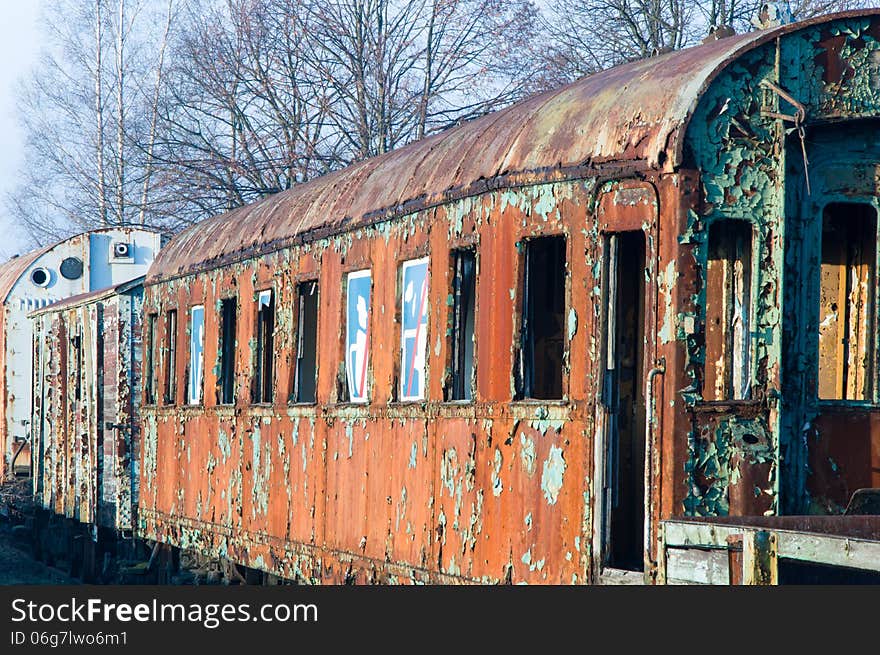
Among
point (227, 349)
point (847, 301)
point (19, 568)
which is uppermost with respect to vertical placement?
point (847, 301)

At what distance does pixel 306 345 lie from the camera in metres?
12.7

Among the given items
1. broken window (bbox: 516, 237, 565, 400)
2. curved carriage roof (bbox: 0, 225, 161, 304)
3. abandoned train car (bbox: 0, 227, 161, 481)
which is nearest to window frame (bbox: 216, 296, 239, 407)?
broken window (bbox: 516, 237, 565, 400)

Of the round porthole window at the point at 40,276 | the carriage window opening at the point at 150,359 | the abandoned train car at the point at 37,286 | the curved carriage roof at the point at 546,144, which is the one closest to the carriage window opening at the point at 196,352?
the carriage window opening at the point at 150,359

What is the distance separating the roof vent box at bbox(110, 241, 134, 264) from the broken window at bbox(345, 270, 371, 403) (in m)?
12.2

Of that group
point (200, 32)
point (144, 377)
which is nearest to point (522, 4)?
point (200, 32)

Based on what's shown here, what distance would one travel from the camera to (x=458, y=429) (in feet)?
30.2

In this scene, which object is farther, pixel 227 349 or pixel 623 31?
pixel 623 31

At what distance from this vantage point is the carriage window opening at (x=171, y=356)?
16125 mm

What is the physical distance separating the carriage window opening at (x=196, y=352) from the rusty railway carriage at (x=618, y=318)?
159 inches

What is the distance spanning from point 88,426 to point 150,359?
193cm

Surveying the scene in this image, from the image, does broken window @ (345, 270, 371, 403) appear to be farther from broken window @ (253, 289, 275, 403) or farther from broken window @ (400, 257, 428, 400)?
broken window @ (253, 289, 275, 403)

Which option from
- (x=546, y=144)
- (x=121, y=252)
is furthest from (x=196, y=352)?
(x=121, y=252)

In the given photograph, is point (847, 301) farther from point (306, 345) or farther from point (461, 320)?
point (306, 345)

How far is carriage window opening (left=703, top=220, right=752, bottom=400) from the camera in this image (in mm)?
7656
